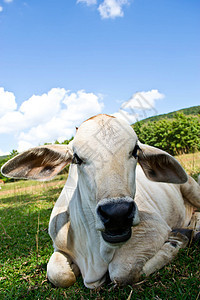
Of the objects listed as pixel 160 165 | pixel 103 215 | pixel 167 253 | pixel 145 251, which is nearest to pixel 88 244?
pixel 145 251

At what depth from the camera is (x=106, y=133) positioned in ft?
7.87

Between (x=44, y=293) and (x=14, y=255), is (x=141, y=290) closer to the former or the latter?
(x=44, y=293)

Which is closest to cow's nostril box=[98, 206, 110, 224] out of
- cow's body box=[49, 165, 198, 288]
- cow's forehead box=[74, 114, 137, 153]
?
cow's body box=[49, 165, 198, 288]

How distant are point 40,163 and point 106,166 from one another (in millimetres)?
929

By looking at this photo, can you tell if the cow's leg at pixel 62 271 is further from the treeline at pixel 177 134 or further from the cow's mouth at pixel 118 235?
the treeline at pixel 177 134

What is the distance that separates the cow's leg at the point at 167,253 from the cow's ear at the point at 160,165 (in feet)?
1.90

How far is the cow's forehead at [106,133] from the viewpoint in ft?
7.64

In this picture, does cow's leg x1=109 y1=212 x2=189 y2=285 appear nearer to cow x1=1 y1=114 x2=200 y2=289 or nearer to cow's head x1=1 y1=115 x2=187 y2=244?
cow x1=1 y1=114 x2=200 y2=289

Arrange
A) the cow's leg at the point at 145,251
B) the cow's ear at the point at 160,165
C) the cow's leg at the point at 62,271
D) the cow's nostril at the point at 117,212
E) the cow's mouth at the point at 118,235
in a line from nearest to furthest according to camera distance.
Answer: the cow's nostril at the point at 117,212 → the cow's mouth at the point at 118,235 → the cow's leg at the point at 145,251 → the cow's leg at the point at 62,271 → the cow's ear at the point at 160,165

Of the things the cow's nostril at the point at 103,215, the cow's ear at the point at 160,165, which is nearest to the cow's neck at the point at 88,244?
the cow's nostril at the point at 103,215

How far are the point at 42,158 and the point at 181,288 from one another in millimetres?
1692

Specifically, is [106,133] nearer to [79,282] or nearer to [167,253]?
[167,253]

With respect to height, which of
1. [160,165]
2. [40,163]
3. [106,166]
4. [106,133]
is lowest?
[160,165]

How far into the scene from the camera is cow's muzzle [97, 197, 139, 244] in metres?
1.79
